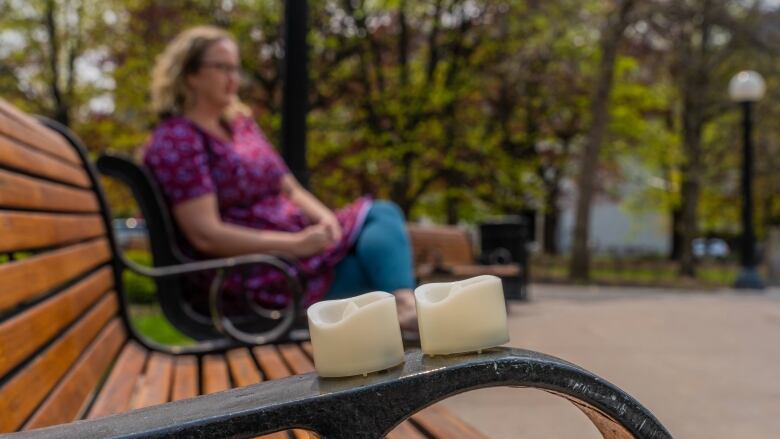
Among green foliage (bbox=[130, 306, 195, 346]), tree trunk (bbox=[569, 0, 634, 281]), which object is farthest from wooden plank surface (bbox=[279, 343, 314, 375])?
tree trunk (bbox=[569, 0, 634, 281])

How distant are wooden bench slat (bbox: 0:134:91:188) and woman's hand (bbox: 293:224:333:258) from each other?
0.97m

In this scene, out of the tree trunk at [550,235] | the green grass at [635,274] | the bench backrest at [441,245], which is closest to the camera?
the bench backrest at [441,245]

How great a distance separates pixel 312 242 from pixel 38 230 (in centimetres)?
165

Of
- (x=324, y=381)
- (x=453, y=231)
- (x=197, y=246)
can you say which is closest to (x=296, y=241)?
(x=197, y=246)

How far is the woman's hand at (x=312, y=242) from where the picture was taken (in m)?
3.44

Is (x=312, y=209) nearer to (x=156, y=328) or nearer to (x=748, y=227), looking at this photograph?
(x=156, y=328)

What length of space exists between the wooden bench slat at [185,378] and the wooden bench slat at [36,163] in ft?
2.13

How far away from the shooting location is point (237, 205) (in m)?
3.69

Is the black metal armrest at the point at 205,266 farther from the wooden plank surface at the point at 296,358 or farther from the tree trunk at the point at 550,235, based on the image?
the tree trunk at the point at 550,235

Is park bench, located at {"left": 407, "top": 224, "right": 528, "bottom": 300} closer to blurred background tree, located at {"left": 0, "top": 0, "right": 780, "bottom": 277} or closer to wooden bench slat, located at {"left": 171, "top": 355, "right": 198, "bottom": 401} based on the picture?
wooden bench slat, located at {"left": 171, "top": 355, "right": 198, "bottom": 401}

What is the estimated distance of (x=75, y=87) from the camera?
17.9 metres

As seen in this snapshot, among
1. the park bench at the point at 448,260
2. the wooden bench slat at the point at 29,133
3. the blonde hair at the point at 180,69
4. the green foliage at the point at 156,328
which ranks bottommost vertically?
the green foliage at the point at 156,328

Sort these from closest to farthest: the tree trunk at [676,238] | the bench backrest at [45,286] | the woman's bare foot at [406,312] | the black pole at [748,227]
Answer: the bench backrest at [45,286] → the woman's bare foot at [406,312] → the black pole at [748,227] → the tree trunk at [676,238]

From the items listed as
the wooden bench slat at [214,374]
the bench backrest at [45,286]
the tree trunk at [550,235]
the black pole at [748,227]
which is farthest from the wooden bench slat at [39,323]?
the tree trunk at [550,235]
